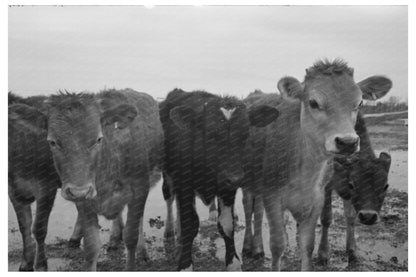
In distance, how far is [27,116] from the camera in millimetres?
4703

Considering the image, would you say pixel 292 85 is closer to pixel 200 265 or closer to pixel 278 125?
pixel 278 125

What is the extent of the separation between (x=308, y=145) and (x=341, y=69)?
85 cm

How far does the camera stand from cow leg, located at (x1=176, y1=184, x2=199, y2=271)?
4805 mm

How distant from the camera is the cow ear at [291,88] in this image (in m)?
4.58

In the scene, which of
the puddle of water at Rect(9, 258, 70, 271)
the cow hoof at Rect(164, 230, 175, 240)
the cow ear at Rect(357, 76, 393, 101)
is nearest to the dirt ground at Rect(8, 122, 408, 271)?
the puddle of water at Rect(9, 258, 70, 271)

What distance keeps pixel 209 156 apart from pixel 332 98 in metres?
1.38

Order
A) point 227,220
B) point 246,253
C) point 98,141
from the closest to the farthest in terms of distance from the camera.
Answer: point 98,141
point 227,220
point 246,253

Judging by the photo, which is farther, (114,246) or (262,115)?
(114,246)

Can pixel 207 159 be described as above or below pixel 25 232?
above

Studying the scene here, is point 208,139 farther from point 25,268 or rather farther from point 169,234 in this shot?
point 25,268

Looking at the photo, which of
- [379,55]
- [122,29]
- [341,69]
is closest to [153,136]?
[122,29]

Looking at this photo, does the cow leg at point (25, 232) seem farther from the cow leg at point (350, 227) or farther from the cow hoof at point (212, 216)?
the cow leg at point (350, 227)

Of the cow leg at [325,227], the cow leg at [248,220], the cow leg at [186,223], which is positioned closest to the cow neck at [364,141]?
the cow leg at [325,227]

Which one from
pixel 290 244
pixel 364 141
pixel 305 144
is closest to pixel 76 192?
pixel 305 144
